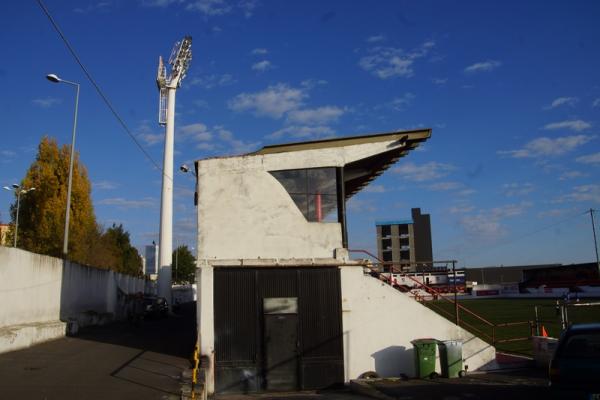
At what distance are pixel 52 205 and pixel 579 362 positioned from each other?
3872cm

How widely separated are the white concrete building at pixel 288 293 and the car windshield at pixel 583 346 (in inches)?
263

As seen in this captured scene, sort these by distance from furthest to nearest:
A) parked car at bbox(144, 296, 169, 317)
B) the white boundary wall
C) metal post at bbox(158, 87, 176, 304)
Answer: metal post at bbox(158, 87, 176, 304), parked car at bbox(144, 296, 169, 317), the white boundary wall

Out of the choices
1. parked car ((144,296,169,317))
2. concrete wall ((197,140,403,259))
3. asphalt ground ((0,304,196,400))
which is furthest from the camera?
parked car ((144,296,169,317))

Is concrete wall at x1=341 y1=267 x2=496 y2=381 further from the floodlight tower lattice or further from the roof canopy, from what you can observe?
the floodlight tower lattice

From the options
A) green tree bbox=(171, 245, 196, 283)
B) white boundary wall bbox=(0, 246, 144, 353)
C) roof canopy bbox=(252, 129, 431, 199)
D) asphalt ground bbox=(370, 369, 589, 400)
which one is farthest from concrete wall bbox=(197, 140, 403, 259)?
green tree bbox=(171, 245, 196, 283)

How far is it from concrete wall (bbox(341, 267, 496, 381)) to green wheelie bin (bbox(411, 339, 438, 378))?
1.79 ft

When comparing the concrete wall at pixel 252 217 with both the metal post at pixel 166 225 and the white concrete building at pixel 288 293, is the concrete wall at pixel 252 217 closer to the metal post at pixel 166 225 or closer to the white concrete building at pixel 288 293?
the white concrete building at pixel 288 293

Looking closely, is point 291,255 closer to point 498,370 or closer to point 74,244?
point 498,370

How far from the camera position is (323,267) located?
15.7m

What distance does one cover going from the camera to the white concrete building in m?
14.9

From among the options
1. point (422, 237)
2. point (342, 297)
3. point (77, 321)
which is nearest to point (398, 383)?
point (342, 297)

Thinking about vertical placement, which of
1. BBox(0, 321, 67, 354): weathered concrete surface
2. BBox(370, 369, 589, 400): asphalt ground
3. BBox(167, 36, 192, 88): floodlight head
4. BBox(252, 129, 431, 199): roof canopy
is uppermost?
BBox(167, 36, 192, 88): floodlight head

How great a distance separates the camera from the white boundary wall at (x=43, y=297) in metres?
17.8

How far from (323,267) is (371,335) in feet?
7.70
